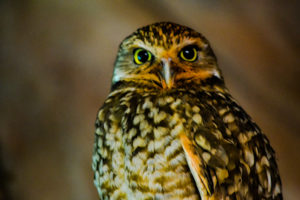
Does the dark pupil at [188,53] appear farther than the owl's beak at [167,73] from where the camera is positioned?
Yes

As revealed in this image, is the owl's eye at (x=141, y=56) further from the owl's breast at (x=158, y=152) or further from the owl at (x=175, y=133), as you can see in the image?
the owl's breast at (x=158, y=152)

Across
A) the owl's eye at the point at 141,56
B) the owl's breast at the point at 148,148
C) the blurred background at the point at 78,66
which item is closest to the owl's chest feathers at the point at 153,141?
the owl's breast at the point at 148,148

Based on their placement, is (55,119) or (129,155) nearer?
(129,155)

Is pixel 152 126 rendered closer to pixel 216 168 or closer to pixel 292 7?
pixel 216 168

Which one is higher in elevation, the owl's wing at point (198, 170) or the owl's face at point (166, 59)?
the owl's face at point (166, 59)

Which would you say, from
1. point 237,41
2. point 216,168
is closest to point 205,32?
point 237,41

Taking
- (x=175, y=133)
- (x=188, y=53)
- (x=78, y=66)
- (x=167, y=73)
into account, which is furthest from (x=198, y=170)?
(x=78, y=66)
